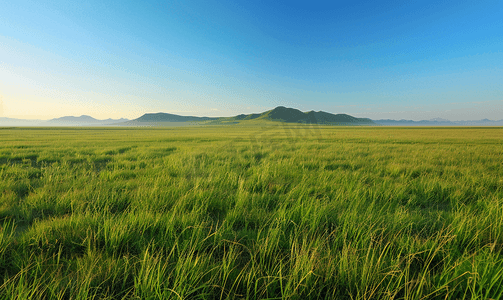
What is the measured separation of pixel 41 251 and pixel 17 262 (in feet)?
0.51

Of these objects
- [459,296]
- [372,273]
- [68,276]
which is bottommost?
[459,296]

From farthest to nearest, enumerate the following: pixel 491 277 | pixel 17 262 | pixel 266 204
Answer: pixel 266 204, pixel 17 262, pixel 491 277

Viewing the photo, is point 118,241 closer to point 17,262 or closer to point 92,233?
point 92,233

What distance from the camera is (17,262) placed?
5.68 feet

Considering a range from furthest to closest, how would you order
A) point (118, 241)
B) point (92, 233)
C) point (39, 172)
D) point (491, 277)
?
point (39, 172), point (92, 233), point (118, 241), point (491, 277)

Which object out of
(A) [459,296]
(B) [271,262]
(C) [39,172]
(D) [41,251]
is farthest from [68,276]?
(C) [39,172]

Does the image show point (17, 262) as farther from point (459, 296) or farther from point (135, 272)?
point (459, 296)

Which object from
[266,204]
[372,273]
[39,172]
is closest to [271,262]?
[372,273]

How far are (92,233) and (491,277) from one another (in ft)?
13.3

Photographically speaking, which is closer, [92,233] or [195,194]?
[92,233]

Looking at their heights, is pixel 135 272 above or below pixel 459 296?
above

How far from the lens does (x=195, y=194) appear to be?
3535 millimetres

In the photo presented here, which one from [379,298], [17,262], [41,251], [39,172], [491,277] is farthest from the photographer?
[39,172]

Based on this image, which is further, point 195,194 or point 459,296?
point 195,194
